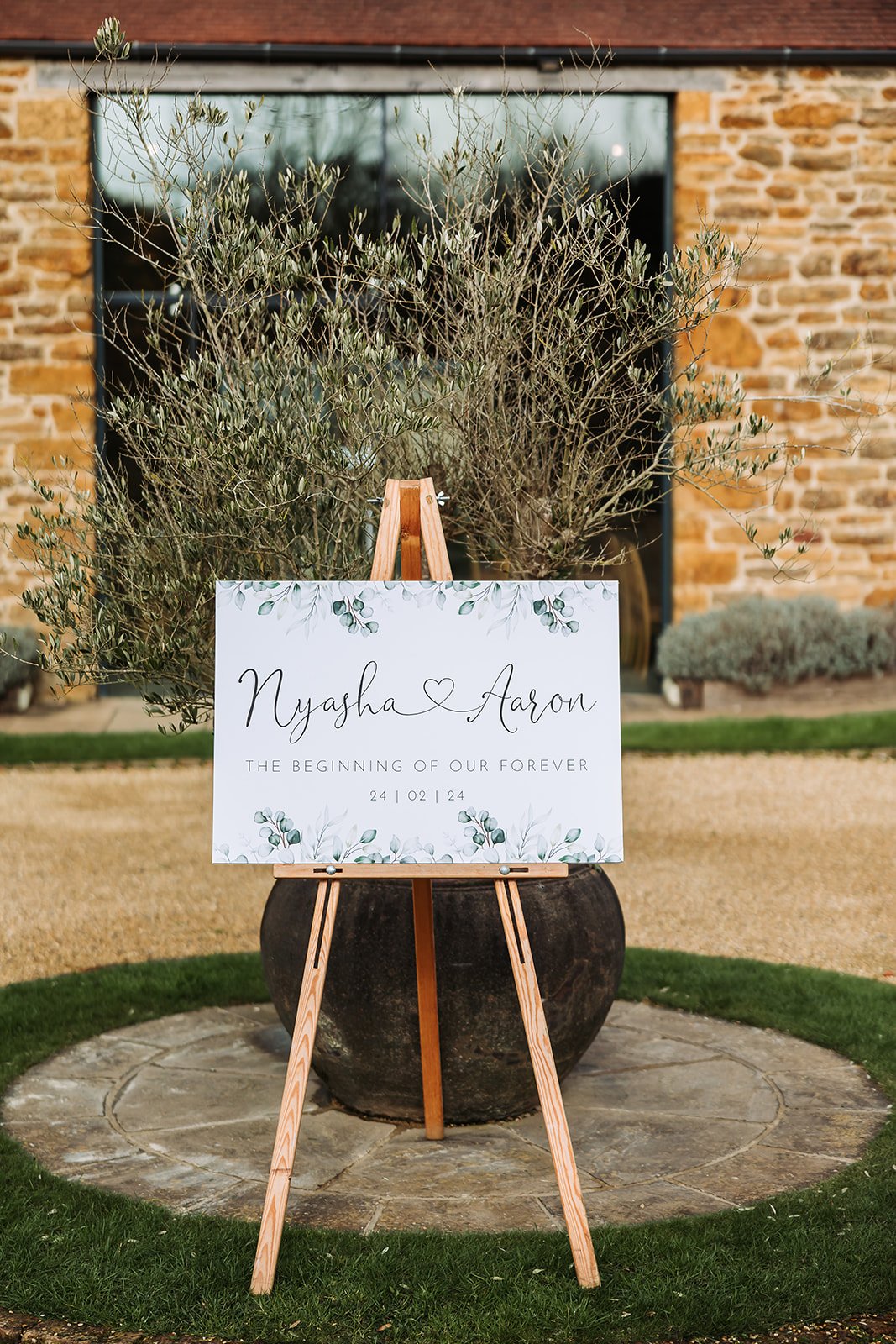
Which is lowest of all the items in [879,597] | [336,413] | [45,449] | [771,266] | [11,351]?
[879,597]

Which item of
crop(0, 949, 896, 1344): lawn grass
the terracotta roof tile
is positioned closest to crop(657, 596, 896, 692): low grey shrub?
the terracotta roof tile

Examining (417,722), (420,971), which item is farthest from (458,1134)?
(417,722)

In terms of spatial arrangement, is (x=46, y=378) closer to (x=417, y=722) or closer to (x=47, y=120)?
(x=47, y=120)

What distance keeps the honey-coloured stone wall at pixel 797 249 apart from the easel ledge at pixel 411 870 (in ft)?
29.4

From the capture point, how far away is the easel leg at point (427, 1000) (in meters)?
3.91

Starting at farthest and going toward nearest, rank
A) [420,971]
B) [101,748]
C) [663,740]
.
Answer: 1. [663,740]
2. [101,748]
3. [420,971]

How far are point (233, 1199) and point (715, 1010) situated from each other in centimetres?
224

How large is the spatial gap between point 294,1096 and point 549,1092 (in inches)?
24.1

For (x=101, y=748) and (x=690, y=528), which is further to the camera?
(x=690, y=528)

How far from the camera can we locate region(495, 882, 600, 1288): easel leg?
3305mm

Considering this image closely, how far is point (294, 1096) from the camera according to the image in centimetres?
341

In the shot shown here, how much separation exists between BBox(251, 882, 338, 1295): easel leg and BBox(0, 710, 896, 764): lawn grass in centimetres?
704

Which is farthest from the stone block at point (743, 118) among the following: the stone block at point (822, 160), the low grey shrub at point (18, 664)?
the low grey shrub at point (18, 664)

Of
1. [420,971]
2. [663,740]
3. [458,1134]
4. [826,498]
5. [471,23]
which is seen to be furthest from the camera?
[826,498]
